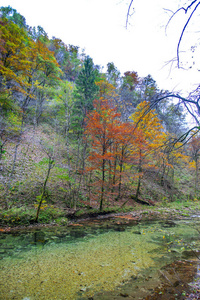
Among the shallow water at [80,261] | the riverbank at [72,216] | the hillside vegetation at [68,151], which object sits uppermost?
the hillside vegetation at [68,151]

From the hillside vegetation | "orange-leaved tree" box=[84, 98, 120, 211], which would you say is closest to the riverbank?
the hillside vegetation

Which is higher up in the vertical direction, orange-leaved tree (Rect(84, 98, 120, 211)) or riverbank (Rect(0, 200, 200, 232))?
orange-leaved tree (Rect(84, 98, 120, 211))

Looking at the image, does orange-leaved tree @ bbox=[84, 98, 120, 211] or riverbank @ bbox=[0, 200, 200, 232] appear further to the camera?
orange-leaved tree @ bbox=[84, 98, 120, 211]

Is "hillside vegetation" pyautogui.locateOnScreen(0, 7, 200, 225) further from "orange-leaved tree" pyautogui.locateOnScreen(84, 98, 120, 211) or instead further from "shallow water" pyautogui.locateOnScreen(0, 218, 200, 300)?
"shallow water" pyautogui.locateOnScreen(0, 218, 200, 300)

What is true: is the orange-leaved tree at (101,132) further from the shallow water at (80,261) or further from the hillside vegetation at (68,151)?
the shallow water at (80,261)

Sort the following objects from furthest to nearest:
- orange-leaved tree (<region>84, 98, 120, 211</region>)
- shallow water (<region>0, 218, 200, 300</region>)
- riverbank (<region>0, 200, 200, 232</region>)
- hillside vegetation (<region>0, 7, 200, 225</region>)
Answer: orange-leaved tree (<region>84, 98, 120, 211</region>)
hillside vegetation (<region>0, 7, 200, 225</region>)
riverbank (<region>0, 200, 200, 232</region>)
shallow water (<region>0, 218, 200, 300</region>)

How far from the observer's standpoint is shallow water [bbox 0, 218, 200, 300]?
2814 mm

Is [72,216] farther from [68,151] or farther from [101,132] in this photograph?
[101,132]

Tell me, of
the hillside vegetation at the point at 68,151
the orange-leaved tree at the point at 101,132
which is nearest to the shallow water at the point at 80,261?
the hillside vegetation at the point at 68,151

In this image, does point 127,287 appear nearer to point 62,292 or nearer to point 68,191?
point 62,292

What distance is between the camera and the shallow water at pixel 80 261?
281cm

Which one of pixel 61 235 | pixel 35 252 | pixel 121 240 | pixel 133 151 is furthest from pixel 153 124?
pixel 35 252

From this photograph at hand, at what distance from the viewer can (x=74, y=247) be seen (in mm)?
4770

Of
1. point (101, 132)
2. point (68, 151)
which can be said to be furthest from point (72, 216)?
point (101, 132)
